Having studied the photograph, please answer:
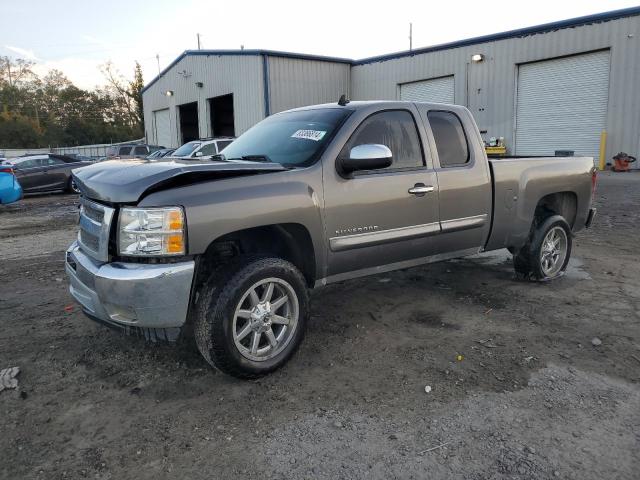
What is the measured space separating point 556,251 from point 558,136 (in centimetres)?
1496

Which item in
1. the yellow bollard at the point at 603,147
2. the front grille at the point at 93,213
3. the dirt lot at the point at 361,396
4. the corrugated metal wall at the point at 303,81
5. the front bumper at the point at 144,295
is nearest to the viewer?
the dirt lot at the point at 361,396

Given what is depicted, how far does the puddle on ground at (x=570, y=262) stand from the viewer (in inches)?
232

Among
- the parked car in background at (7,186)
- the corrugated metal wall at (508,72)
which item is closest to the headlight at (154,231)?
the parked car in background at (7,186)

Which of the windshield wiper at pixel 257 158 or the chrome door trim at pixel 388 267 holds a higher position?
the windshield wiper at pixel 257 158

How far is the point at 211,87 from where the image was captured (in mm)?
26719

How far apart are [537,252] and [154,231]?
4094mm

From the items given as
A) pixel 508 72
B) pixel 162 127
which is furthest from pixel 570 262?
pixel 162 127

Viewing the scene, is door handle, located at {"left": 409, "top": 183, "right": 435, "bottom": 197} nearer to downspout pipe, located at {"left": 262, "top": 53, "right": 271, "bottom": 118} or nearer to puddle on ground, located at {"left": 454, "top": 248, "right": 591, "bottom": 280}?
puddle on ground, located at {"left": 454, "top": 248, "right": 591, "bottom": 280}

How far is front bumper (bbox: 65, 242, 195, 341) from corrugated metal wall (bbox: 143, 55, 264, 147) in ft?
69.3

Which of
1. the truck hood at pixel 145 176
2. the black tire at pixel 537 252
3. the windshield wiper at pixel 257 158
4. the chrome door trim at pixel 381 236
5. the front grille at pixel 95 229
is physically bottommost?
the black tire at pixel 537 252

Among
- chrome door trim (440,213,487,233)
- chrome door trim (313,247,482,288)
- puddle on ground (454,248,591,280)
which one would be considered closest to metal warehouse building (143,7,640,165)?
puddle on ground (454,248,591,280)

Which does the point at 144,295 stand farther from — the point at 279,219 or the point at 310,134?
the point at 310,134

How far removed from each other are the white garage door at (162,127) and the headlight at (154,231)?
30.7 m

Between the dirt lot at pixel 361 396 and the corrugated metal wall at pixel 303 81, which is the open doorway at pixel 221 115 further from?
the dirt lot at pixel 361 396
